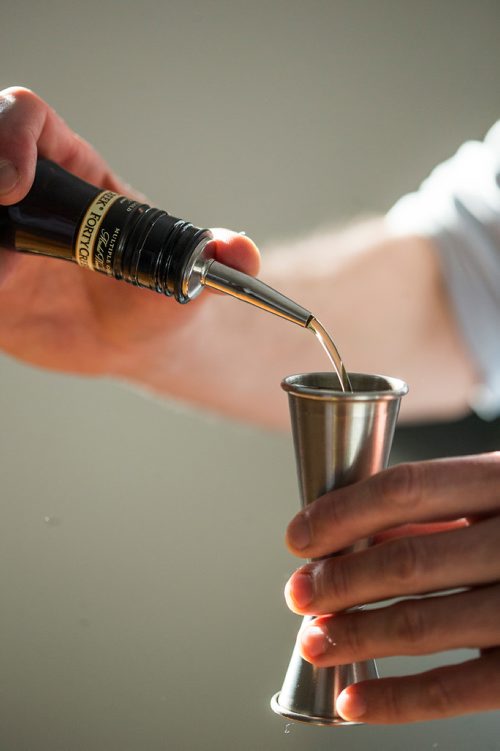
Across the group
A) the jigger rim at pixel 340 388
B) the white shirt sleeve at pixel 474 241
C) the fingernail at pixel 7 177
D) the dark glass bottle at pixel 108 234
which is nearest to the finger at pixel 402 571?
the jigger rim at pixel 340 388

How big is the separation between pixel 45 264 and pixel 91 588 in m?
0.41

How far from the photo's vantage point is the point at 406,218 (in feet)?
3.82

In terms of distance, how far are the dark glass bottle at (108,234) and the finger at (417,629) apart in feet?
0.85

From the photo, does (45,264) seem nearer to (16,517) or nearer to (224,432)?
(16,517)

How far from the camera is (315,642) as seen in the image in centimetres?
60

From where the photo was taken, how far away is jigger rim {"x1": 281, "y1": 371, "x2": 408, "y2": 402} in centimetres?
53

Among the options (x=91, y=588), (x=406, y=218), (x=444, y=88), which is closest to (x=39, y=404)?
(x=91, y=588)

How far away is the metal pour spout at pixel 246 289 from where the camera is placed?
23.0 inches

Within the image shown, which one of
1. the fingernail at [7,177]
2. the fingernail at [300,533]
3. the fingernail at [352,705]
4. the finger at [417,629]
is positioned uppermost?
the fingernail at [7,177]

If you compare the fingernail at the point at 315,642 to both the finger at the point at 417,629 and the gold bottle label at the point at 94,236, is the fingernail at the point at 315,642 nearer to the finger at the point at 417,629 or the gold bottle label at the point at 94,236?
the finger at the point at 417,629

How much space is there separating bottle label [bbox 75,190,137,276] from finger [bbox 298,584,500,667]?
0.30m

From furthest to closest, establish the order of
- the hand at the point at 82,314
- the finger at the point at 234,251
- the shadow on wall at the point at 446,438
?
the shadow on wall at the point at 446,438 < the hand at the point at 82,314 < the finger at the point at 234,251

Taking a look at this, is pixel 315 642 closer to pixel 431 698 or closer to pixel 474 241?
pixel 431 698

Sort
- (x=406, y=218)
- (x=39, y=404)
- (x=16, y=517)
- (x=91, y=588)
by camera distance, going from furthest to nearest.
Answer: (x=39, y=404)
(x=16, y=517)
(x=406, y=218)
(x=91, y=588)
